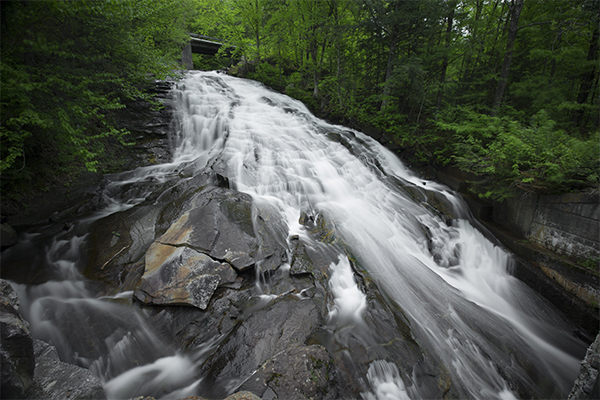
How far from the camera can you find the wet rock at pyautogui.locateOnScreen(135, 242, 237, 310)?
3803 millimetres

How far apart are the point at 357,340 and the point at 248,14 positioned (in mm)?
19050

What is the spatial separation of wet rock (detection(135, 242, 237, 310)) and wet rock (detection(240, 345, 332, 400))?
5.25 ft

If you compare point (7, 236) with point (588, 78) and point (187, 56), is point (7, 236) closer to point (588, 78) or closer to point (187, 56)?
point (588, 78)

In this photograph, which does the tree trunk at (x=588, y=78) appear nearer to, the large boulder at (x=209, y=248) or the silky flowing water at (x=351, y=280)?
the silky flowing water at (x=351, y=280)

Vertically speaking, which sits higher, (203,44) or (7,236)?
(203,44)

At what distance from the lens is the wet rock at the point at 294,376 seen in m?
2.50

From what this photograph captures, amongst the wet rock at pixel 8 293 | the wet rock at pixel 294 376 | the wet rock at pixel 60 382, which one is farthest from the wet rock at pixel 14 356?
the wet rock at pixel 294 376

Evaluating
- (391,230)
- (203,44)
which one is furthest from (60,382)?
(203,44)

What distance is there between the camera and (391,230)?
6465 mm

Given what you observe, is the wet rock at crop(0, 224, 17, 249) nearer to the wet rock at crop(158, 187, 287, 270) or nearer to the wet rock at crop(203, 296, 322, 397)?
the wet rock at crop(158, 187, 287, 270)

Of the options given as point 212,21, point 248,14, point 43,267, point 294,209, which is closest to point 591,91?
point 294,209

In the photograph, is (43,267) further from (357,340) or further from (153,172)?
(357,340)

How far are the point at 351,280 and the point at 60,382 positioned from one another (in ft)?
13.6

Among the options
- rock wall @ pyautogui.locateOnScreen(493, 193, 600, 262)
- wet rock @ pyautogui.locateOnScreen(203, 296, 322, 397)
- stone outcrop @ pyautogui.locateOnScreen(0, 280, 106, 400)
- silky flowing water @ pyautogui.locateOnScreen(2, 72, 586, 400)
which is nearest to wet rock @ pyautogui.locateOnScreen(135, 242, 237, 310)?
silky flowing water @ pyautogui.locateOnScreen(2, 72, 586, 400)
